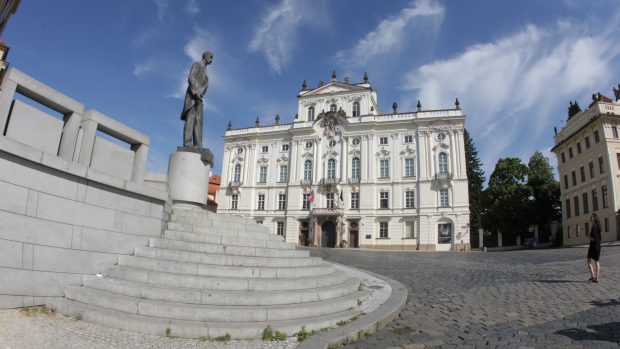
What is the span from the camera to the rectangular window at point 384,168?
4322cm

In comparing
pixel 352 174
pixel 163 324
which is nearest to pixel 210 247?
pixel 163 324

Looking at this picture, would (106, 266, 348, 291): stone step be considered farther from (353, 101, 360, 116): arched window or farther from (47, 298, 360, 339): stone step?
(353, 101, 360, 116): arched window

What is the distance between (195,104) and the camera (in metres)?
11.2

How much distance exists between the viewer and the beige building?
33594 mm

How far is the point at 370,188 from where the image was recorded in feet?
140

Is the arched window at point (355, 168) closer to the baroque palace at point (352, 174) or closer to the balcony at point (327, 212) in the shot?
the baroque palace at point (352, 174)

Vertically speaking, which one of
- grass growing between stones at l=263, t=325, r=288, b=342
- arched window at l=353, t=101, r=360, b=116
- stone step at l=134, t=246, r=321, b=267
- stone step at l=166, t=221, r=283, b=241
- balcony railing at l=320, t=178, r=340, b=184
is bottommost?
grass growing between stones at l=263, t=325, r=288, b=342

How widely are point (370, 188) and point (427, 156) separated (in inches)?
284

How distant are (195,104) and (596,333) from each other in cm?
1044

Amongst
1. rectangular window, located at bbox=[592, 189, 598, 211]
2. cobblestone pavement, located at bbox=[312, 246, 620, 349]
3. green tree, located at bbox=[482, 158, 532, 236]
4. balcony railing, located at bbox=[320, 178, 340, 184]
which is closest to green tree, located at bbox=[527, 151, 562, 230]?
green tree, located at bbox=[482, 158, 532, 236]

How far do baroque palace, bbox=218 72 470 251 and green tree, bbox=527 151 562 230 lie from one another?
13838 millimetres

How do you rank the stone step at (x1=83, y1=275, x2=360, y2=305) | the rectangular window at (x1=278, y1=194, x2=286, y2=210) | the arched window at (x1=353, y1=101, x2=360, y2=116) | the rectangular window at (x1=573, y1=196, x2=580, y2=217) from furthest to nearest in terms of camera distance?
the arched window at (x1=353, y1=101, x2=360, y2=116)
the rectangular window at (x1=278, y1=194, x2=286, y2=210)
the rectangular window at (x1=573, y1=196, x2=580, y2=217)
the stone step at (x1=83, y1=275, x2=360, y2=305)

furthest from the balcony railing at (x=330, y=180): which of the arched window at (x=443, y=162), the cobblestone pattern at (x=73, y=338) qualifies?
the cobblestone pattern at (x=73, y=338)

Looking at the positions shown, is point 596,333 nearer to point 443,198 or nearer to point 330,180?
point 443,198
